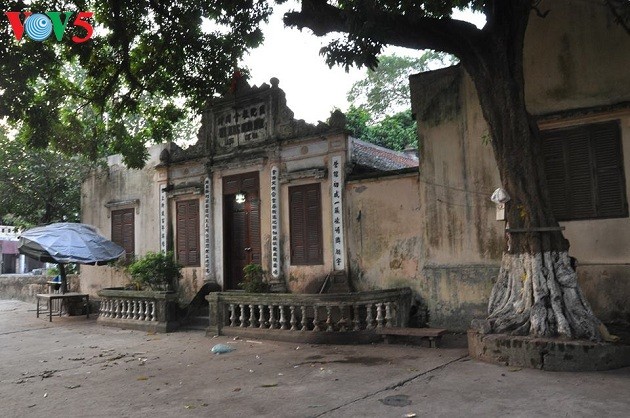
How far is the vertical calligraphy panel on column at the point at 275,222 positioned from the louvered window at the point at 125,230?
4691 millimetres

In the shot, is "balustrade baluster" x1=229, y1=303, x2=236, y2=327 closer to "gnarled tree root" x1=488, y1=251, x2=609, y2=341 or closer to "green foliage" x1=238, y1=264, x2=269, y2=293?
"green foliage" x1=238, y1=264, x2=269, y2=293

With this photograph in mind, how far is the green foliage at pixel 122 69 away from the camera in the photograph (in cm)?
916

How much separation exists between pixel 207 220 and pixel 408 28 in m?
6.92

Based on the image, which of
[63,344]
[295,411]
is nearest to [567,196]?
[295,411]

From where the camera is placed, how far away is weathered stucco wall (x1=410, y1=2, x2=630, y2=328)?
24.9 feet

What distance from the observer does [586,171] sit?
7.81m

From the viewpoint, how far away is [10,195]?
16.1 m

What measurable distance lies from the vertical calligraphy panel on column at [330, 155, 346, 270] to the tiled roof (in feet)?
1.26

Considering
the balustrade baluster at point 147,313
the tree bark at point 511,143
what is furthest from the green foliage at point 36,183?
the tree bark at point 511,143

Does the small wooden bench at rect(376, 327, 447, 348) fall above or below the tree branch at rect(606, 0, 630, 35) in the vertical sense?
below

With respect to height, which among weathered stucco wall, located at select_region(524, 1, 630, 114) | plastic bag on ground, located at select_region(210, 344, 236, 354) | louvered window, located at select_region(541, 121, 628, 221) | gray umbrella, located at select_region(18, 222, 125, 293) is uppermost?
weathered stucco wall, located at select_region(524, 1, 630, 114)

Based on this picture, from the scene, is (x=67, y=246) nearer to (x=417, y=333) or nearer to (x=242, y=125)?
(x=242, y=125)

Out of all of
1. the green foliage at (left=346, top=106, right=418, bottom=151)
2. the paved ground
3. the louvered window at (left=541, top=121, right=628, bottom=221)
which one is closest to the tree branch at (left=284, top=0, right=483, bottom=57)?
the louvered window at (left=541, top=121, right=628, bottom=221)

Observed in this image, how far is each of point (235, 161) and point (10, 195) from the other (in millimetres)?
8996
